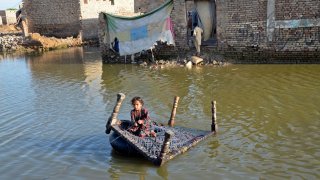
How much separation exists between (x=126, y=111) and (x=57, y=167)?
12.8 ft

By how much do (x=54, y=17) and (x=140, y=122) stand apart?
83.9 feet

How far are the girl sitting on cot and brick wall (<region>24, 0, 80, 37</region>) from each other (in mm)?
23963

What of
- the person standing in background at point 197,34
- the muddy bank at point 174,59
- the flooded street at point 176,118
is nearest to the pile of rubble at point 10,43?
the flooded street at point 176,118

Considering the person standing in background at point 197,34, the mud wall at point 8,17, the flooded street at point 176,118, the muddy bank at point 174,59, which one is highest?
the mud wall at point 8,17

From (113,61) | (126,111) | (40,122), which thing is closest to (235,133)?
(126,111)

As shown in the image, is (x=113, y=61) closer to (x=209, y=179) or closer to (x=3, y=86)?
(x=3, y=86)

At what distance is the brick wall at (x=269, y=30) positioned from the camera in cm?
1517

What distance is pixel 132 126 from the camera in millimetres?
7758

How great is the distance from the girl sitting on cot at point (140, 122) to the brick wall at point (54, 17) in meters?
24.0

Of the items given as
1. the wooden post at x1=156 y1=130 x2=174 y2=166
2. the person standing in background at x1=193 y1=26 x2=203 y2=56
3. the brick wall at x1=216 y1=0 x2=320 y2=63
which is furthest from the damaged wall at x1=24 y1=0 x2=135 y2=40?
the wooden post at x1=156 y1=130 x2=174 y2=166

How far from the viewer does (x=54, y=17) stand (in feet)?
102

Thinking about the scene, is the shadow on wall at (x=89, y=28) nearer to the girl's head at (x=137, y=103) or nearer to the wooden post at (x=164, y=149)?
the girl's head at (x=137, y=103)

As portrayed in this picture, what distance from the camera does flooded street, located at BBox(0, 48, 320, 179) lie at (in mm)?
6992

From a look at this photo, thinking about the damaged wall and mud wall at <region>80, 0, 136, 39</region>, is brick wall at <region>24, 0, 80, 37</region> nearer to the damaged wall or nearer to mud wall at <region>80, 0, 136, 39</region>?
the damaged wall
